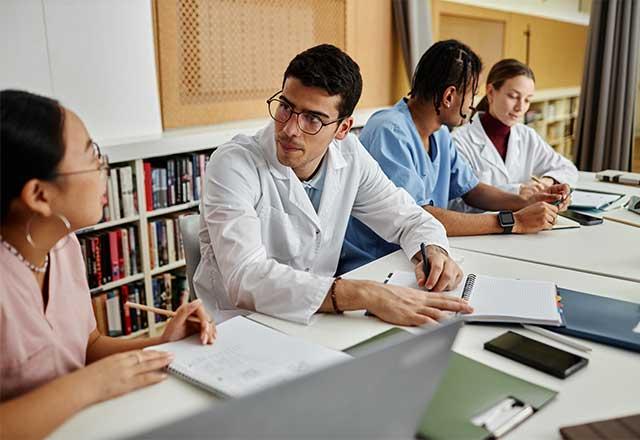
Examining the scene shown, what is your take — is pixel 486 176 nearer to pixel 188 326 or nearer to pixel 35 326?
pixel 188 326

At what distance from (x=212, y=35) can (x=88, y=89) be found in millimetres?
698

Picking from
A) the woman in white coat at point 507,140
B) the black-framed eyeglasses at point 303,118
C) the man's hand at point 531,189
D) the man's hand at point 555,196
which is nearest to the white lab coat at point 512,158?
the woman in white coat at point 507,140

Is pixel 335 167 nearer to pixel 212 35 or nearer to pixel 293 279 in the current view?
pixel 293 279

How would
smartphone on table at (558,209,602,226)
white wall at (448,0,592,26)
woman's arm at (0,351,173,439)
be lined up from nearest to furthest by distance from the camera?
woman's arm at (0,351,173,439), smartphone on table at (558,209,602,226), white wall at (448,0,592,26)

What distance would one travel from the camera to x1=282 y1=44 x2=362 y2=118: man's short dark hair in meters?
1.51

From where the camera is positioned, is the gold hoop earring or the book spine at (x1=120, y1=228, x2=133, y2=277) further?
the book spine at (x1=120, y1=228, x2=133, y2=277)

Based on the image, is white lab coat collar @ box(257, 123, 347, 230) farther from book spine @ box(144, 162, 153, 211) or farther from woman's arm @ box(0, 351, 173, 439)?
book spine @ box(144, 162, 153, 211)

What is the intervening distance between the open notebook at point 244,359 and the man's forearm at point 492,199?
1486mm

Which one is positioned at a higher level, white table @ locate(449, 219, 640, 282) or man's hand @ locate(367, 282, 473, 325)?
man's hand @ locate(367, 282, 473, 325)

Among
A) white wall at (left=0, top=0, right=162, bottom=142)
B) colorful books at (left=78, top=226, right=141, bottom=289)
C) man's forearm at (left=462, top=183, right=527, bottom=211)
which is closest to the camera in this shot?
white wall at (left=0, top=0, right=162, bottom=142)

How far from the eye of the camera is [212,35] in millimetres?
2846

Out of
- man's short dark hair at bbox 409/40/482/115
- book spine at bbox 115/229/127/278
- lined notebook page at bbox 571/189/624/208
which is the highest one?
man's short dark hair at bbox 409/40/482/115

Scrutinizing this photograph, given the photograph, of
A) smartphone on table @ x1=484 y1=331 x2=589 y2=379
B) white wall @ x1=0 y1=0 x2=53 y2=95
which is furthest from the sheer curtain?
white wall @ x1=0 y1=0 x2=53 y2=95

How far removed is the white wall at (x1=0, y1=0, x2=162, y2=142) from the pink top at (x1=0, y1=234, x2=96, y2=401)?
1.46 m
